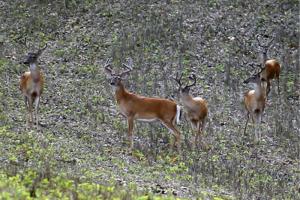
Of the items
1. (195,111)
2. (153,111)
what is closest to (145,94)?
(195,111)

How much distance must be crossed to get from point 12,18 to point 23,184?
1683 cm

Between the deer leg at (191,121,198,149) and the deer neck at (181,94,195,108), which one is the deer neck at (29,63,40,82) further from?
the deer leg at (191,121,198,149)

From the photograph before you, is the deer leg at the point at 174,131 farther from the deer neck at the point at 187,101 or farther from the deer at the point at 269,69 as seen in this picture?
the deer at the point at 269,69

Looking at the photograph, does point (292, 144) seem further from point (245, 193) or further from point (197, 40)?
point (197, 40)

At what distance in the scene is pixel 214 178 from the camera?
485 inches

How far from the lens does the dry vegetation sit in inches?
432

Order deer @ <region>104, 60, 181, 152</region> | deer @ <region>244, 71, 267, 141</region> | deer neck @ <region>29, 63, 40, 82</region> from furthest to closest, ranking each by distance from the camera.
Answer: deer @ <region>244, 71, 267, 141</region> → deer neck @ <region>29, 63, 40, 82</region> → deer @ <region>104, 60, 181, 152</region>

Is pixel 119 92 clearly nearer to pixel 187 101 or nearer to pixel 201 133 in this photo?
pixel 187 101

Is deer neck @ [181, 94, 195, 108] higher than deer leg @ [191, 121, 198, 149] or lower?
higher

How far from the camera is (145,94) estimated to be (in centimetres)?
1850

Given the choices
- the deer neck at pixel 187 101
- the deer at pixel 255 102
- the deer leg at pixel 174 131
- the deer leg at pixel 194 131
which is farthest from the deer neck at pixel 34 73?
the deer at pixel 255 102

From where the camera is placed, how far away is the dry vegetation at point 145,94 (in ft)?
36.0

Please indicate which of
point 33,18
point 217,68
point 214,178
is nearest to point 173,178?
point 214,178

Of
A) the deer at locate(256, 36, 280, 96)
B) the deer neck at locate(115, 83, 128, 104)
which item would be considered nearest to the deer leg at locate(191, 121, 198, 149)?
the deer neck at locate(115, 83, 128, 104)
